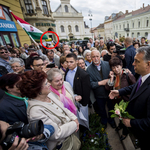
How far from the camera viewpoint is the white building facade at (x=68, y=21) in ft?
112

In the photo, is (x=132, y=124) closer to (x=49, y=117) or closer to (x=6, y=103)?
(x=49, y=117)

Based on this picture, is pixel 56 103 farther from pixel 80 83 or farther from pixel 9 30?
pixel 9 30

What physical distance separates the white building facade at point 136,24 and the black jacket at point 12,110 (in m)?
30.9

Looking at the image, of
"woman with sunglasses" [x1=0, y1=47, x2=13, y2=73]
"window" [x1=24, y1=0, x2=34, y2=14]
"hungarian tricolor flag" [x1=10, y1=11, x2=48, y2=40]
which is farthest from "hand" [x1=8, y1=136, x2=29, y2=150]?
"window" [x1=24, y1=0, x2=34, y2=14]

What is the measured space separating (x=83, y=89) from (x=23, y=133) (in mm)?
1498

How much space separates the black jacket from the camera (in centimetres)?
126

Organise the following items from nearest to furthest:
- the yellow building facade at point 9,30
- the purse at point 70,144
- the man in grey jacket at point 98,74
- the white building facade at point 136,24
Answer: the purse at point 70,144 < the man in grey jacket at point 98,74 < the yellow building facade at point 9,30 < the white building facade at point 136,24

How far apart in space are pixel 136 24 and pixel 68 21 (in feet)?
76.9

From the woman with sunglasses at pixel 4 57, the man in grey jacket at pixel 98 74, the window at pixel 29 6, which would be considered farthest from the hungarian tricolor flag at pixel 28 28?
the window at pixel 29 6

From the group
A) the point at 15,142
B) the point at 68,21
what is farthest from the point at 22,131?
the point at 68,21

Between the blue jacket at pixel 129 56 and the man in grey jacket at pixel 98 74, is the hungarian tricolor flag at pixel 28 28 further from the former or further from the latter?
the blue jacket at pixel 129 56

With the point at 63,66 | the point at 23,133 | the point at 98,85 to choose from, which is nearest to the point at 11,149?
the point at 23,133

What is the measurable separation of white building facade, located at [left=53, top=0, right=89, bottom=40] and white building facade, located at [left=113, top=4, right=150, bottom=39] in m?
15.4

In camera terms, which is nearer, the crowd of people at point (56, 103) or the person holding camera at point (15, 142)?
the person holding camera at point (15, 142)
